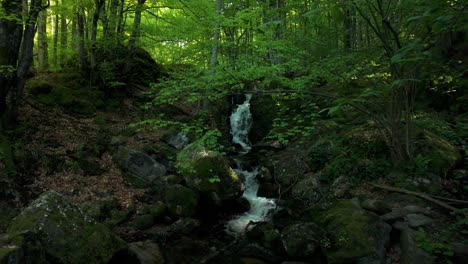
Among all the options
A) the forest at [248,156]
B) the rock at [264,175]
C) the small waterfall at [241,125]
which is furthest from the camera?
the small waterfall at [241,125]

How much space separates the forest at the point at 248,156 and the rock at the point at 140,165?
0.05m

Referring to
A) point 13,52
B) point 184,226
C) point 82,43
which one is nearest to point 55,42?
point 82,43

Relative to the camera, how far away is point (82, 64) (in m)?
14.8

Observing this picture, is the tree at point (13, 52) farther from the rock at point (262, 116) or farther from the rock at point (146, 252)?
the rock at point (262, 116)

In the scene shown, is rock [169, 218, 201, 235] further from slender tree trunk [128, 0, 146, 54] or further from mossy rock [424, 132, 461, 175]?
slender tree trunk [128, 0, 146, 54]

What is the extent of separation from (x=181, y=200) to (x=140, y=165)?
8.01 feet

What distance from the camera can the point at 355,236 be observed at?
20.7 feet

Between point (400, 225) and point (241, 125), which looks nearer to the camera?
point (400, 225)

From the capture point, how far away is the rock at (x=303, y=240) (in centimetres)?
675

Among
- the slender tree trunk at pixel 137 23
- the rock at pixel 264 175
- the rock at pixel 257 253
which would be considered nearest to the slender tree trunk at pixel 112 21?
the slender tree trunk at pixel 137 23

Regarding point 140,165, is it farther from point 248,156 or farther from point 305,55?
point 305,55

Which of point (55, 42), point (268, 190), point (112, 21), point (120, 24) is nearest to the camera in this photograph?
point (268, 190)

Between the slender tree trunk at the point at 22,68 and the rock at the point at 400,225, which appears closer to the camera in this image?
the rock at the point at 400,225

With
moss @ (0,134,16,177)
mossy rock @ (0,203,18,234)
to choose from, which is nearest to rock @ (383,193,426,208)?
mossy rock @ (0,203,18,234)
